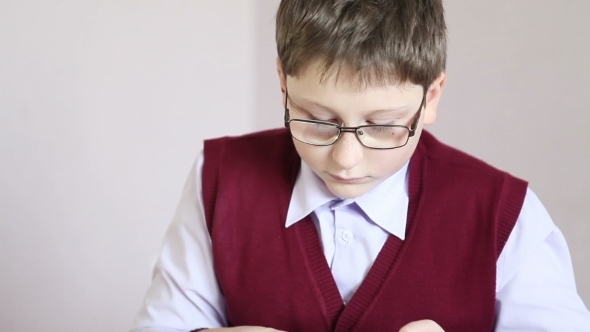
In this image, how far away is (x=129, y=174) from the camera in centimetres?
141

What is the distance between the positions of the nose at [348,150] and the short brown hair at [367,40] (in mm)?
62

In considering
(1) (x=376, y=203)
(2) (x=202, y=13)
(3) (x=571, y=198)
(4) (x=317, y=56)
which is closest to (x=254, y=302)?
(1) (x=376, y=203)

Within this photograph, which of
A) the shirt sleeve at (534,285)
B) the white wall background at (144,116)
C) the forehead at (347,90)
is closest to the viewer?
the forehead at (347,90)

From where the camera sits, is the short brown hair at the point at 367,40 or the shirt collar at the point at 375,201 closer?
the short brown hair at the point at 367,40

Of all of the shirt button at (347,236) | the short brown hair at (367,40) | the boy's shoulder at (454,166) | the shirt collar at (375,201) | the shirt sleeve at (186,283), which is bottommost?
the shirt sleeve at (186,283)

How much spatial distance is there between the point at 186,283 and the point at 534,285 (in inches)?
17.4

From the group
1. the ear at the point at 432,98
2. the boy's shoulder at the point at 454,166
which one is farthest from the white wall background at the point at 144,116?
the ear at the point at 432,98

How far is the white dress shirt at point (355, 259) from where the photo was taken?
0.75 m

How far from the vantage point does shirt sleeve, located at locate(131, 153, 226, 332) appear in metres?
0.84

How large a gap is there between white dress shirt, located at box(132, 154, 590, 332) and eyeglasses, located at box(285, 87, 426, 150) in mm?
138

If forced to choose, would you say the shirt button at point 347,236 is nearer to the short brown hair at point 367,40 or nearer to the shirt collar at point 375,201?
the shirt collar at point 375,201

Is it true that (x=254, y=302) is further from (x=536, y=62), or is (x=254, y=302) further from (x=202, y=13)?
(x=202, y=13)

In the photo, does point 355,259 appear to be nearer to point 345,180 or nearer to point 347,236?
point 347,236

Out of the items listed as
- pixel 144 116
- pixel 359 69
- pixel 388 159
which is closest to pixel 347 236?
pixel 388 159
